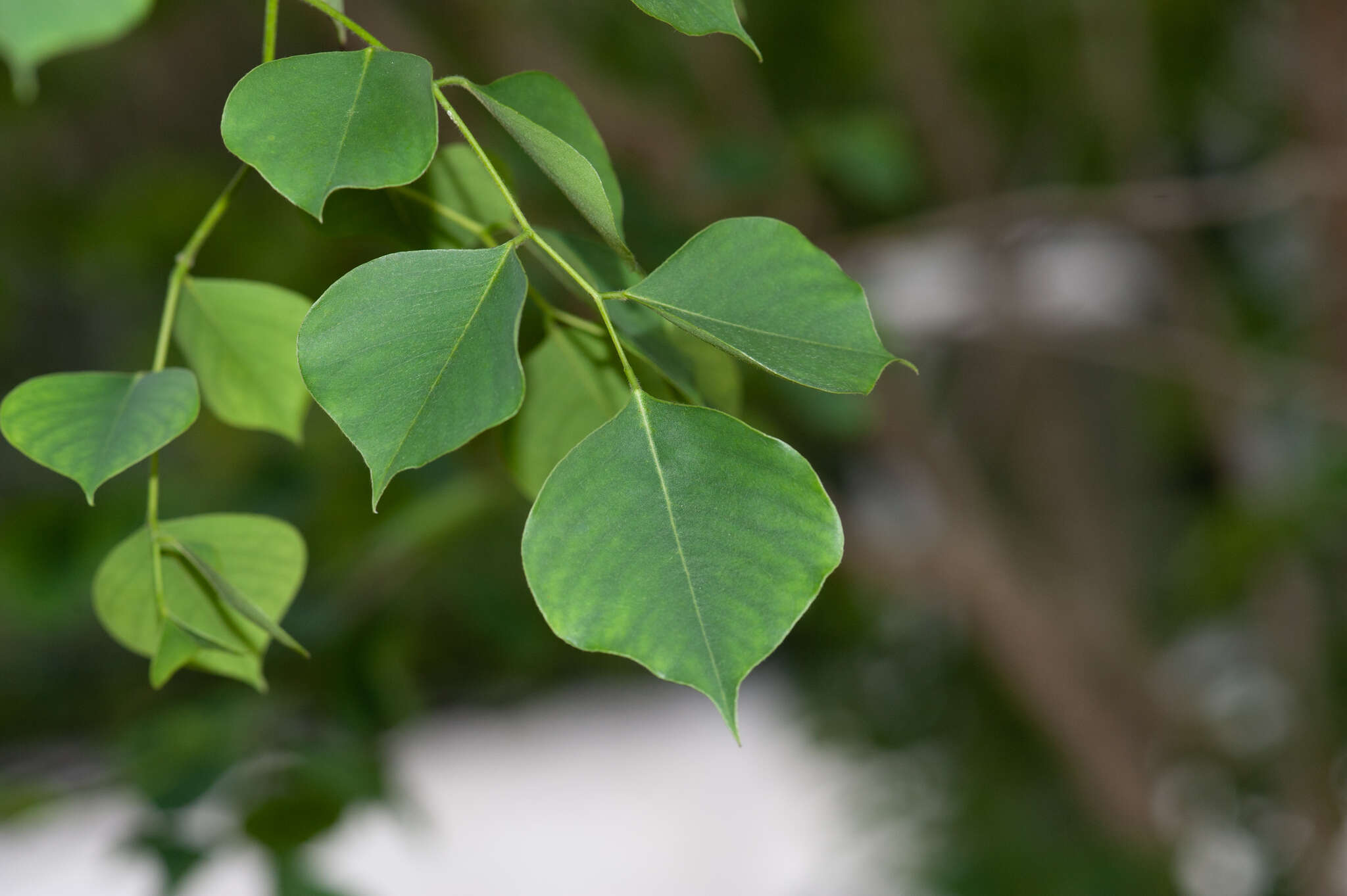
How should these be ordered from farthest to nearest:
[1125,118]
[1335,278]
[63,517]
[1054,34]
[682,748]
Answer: [682,748] < [1054,34] < [1125,118] < [1335,278] < [63,517]

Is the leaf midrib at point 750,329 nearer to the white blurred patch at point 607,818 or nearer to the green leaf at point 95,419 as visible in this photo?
the green leaf at point 95,419

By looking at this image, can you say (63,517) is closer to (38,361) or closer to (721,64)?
(721,64)

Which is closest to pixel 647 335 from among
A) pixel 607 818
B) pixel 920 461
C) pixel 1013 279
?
pixel 920 461

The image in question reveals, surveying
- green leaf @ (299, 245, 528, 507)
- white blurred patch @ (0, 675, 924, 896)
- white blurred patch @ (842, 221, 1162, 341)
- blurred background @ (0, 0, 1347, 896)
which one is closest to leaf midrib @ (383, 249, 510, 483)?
Answer: green leaf @ (299, 245, 528, 507)

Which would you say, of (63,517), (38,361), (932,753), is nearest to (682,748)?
(932,753)

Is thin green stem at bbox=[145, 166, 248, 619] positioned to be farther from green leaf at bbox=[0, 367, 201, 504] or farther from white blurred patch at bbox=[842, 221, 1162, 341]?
white blurred patch at bbox=[842, 221, 1162, 341]

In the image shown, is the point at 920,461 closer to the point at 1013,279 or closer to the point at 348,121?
the point at 1013,279
